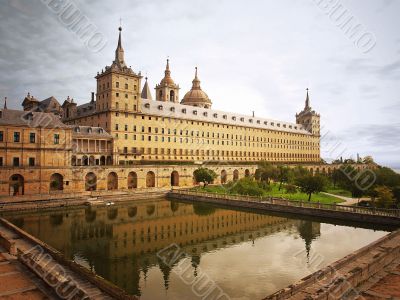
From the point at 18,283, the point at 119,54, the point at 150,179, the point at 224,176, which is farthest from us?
the point at 224,176

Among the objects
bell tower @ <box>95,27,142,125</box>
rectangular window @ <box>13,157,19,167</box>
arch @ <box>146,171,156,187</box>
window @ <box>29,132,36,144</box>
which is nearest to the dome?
bell tower @ <box>95,27,142,125</box>

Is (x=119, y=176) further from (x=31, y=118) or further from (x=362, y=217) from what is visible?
(x=362, y=217)

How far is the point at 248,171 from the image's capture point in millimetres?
79750

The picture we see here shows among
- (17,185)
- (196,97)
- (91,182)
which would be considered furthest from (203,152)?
(17,185)

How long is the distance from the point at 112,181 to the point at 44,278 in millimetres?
41148

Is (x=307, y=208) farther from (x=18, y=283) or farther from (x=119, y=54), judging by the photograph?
(x=119, y=54)

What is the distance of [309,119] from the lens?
122 metres

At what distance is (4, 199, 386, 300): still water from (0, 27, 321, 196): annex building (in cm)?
980

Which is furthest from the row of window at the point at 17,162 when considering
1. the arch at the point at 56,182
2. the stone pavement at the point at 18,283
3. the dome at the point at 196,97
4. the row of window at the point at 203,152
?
the dome at the point at 196,97

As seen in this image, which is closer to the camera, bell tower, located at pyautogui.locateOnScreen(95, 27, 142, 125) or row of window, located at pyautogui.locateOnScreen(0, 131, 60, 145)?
row of window, located at pyautogui.locateOnScreen(0, 131, 60, 145)

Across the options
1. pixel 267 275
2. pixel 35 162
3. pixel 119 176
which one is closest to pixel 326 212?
pixel 267 275

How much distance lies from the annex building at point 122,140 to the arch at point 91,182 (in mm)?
160

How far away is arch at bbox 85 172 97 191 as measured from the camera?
51656 mm

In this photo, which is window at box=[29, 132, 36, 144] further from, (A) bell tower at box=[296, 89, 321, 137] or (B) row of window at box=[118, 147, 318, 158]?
(A) bell tower at box=[296, 89, 321, 137]
